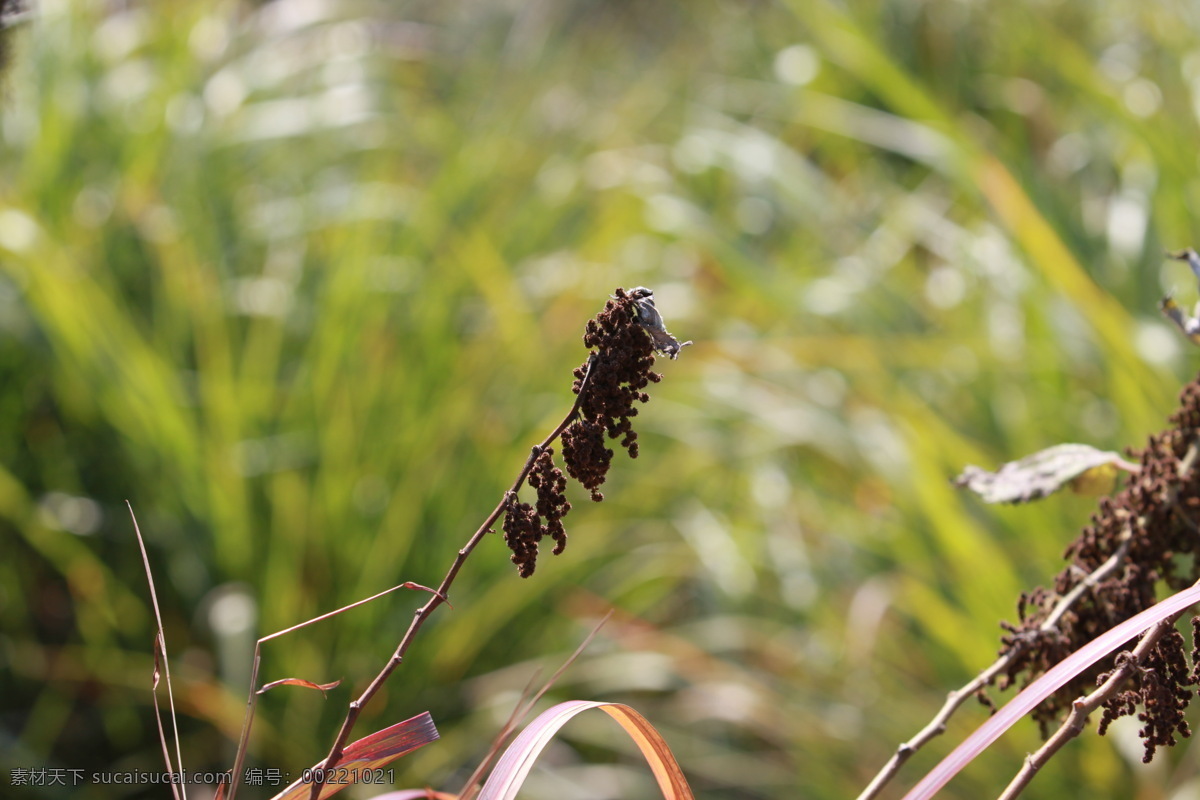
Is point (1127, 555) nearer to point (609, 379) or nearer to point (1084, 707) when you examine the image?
point (1084, 707)

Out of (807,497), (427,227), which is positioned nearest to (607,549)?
(807,497)

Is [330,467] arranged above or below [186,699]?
above

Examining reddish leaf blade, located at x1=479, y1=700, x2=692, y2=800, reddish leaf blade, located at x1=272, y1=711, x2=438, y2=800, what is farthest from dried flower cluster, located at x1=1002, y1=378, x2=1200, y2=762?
reddish leaf blade, located at x1=272, y1=711, x2=438, y2=800

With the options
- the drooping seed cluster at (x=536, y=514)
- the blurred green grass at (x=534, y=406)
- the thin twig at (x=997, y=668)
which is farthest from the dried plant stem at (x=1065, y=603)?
the blurred green grass at (x=534, y=406)

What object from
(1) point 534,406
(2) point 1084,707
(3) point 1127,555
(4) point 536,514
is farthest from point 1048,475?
(1) point 534,406

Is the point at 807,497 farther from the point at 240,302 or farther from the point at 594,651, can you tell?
the point at 240,302

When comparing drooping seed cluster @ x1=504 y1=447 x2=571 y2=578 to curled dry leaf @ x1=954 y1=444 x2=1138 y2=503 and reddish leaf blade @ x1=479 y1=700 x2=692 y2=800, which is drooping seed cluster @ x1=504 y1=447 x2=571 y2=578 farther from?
curled dry leaf @ x1=954 y1=444 x2=1138 y2=503
